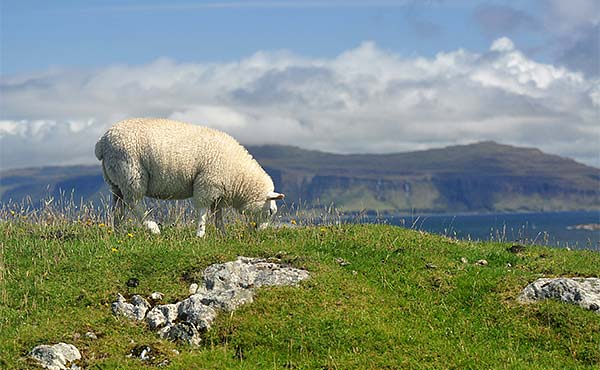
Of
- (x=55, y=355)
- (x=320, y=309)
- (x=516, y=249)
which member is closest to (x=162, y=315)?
(x=55, y=355)

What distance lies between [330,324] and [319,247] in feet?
15.7

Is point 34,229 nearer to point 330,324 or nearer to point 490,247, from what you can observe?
point 330,324

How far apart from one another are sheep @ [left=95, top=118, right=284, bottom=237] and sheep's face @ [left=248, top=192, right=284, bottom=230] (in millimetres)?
238

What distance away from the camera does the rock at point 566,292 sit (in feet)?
47.4

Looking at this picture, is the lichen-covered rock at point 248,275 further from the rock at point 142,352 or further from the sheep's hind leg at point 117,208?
the sheep's hind leg at point 117,208

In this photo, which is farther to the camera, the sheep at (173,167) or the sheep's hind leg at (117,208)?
the sheep's hind leg at (117,208)

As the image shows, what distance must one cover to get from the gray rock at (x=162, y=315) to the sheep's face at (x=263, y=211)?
7517 mm

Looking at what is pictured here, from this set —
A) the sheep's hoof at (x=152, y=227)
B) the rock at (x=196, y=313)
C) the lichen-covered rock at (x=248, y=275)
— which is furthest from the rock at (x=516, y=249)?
the sheep's hoof at (x=152, y=227)

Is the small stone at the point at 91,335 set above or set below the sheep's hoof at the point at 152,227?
below

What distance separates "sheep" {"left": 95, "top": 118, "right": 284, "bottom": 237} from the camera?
20.4 m

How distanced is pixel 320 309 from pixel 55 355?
203 inches

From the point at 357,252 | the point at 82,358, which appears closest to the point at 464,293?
the point at 357,252

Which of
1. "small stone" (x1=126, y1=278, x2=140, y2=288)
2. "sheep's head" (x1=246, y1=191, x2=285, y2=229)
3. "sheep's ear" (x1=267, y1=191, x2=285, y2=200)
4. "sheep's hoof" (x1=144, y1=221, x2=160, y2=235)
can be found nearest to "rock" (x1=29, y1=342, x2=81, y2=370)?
"small stone" (x1=126, y1=278, x2=140, y2=288)

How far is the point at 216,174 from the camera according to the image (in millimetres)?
20797
